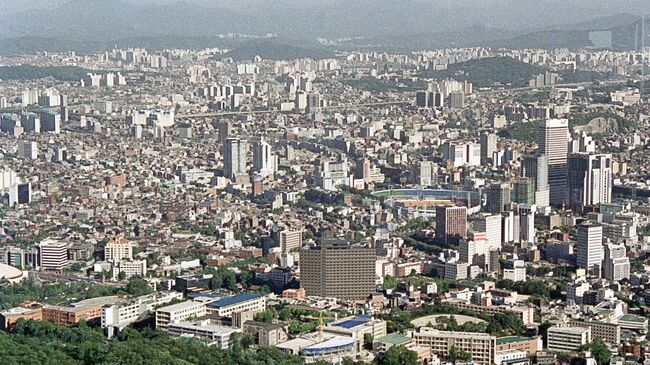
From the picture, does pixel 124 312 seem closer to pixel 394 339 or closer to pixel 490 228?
pixel 394 339

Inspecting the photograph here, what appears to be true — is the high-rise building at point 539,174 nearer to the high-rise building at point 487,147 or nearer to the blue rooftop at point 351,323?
the high-rise building at point 487,147

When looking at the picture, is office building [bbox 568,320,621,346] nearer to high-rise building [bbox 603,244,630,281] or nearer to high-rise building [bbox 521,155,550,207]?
high-rise building [bbox 603,244,630,281]

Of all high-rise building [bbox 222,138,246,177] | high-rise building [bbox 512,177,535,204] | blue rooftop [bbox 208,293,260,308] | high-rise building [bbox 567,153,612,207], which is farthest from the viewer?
high-rise building [bbox 222,138,246,177]

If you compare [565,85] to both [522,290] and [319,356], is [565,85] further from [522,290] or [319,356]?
[319,356]

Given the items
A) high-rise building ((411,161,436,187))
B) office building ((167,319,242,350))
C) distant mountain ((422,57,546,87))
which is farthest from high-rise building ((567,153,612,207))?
distant mountain ((422,57,546,87))

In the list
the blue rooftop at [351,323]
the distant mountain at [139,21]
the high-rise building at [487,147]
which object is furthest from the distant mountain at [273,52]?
the blue rooftop at [351,323]
